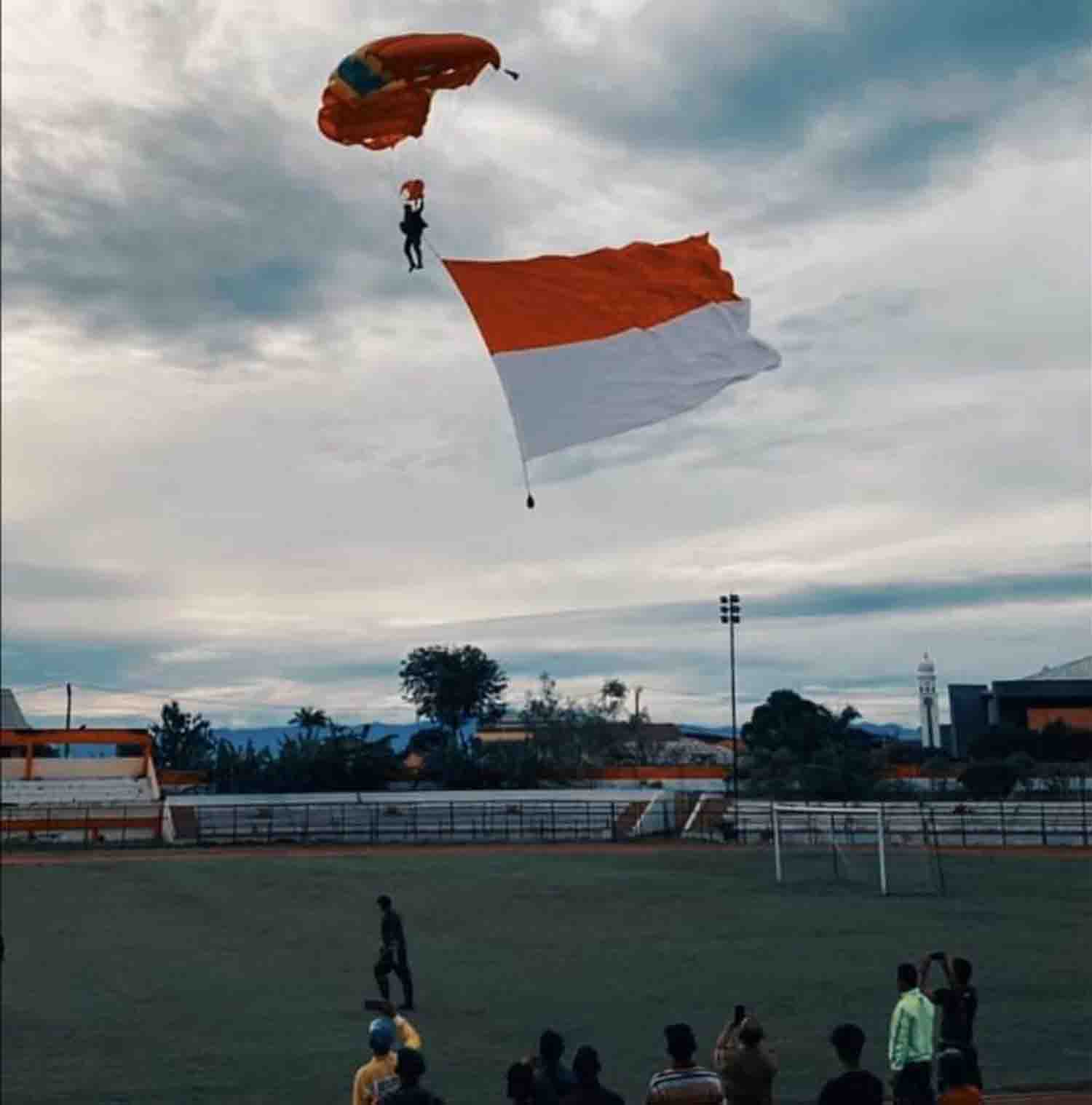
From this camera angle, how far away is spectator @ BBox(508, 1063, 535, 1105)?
290 inches

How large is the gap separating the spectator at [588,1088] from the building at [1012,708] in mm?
47250

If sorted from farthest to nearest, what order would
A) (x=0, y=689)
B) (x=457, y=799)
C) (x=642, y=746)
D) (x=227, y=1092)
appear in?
(x=642, y=746)
(x=0, y=689)
(x=457, y=799)
(x=227, y=1092)

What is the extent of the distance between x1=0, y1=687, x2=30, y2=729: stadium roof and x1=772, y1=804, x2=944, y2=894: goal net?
72.1m

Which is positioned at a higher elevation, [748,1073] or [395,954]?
[748,1073]

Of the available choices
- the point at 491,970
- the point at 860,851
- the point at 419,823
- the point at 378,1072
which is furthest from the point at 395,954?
the point at 419,823

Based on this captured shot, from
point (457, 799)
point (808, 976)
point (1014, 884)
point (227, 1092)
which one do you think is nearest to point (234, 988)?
point (227, 1092)

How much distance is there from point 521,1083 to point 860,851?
28.0m

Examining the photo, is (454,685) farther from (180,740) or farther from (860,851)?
(860,851)

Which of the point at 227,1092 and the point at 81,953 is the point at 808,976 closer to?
the point at 227,1092

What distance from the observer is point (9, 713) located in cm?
10194

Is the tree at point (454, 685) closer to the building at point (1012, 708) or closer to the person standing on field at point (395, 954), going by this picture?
the building at point (1012, 708)

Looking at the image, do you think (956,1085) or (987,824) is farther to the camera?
(987,824)

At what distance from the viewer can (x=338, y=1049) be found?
14609 millimetres

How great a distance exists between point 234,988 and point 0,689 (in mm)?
89451
